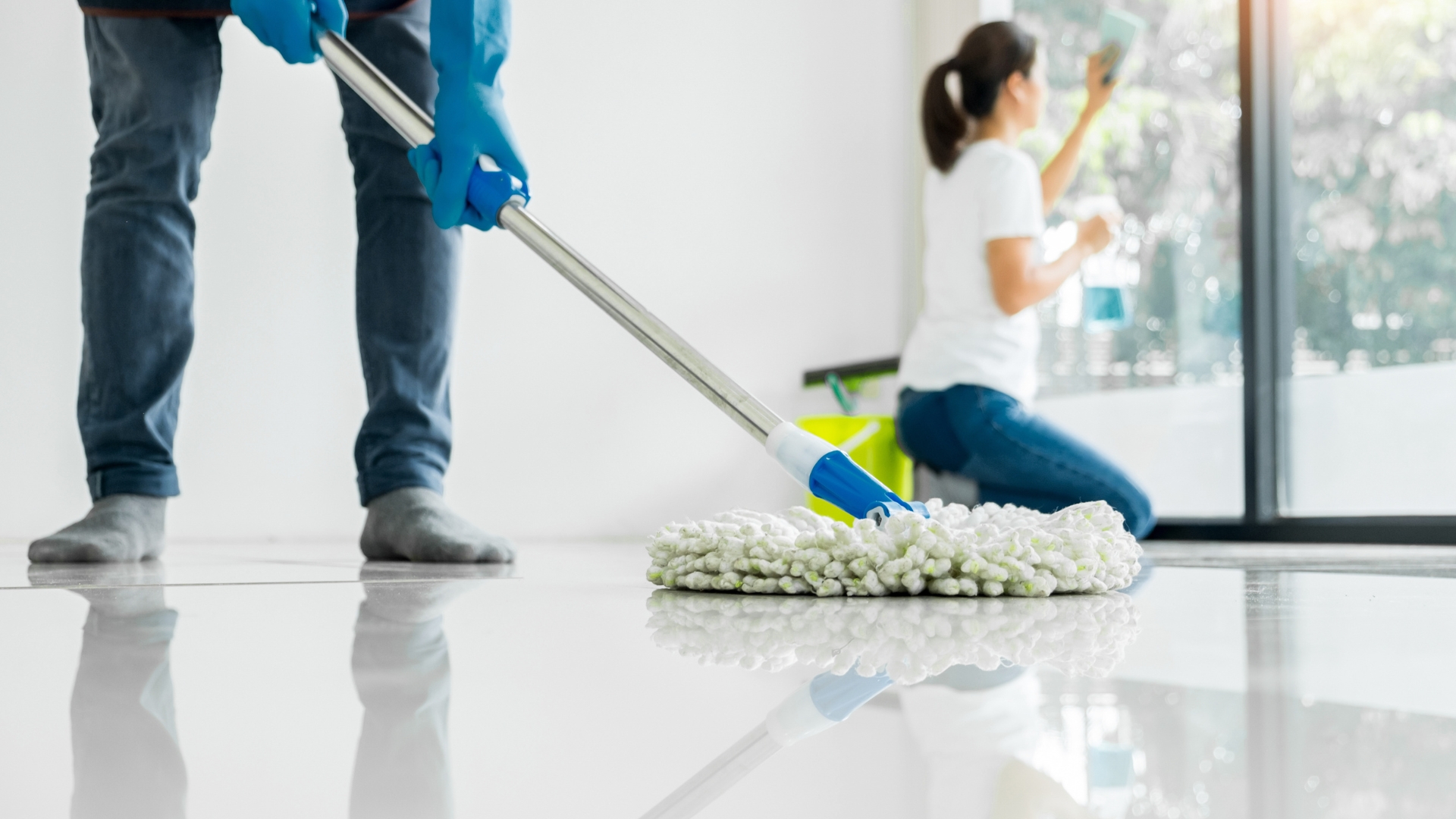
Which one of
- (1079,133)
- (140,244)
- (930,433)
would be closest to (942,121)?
(1079,133)

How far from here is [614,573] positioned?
1.13m

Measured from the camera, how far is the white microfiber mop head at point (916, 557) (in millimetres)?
738

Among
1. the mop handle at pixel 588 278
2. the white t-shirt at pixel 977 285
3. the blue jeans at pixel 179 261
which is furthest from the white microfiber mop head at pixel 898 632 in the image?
the white t-shirt at pixel 977 285

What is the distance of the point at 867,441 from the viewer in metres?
2.43

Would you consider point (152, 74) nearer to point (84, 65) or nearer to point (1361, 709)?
point (84, 65)

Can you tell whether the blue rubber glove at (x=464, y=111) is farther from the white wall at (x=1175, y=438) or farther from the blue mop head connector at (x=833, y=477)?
the white wall at (x=1175, y=438)

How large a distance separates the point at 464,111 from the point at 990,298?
4.02ft

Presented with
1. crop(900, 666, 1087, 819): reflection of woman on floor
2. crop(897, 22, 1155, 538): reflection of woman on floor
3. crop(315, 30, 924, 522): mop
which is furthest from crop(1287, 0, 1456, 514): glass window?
crop(900, 666, 1087, 819): reflection of woman on floor

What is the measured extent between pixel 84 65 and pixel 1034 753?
2257 millimetres

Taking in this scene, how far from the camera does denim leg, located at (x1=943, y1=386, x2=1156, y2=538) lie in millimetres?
1983

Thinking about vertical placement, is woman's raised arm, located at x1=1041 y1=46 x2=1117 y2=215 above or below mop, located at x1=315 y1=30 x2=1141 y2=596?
above

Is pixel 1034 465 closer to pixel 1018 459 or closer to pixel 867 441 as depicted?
pixel 1018 459

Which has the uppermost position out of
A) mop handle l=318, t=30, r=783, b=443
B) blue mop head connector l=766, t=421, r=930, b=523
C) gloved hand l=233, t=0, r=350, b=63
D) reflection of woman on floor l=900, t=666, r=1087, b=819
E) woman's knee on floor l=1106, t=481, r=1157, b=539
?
gloved hand l=233, t=0, r=350, b=63

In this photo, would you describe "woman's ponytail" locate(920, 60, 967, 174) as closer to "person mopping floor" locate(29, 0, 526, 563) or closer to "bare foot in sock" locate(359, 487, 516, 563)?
"person mopping floor" locate(29, 0, 526, 563)
